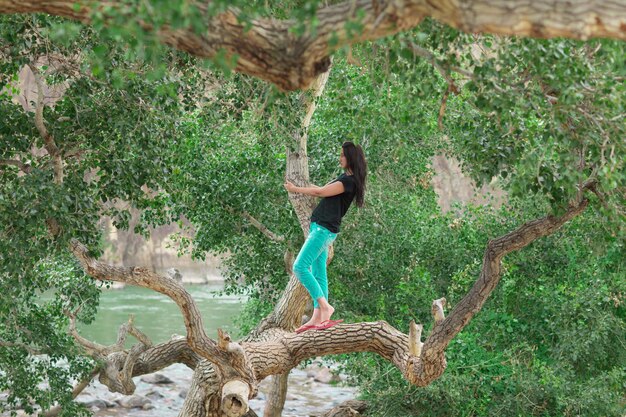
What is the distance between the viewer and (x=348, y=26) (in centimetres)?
→ 384

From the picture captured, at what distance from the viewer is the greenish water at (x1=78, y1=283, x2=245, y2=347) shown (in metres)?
23.0

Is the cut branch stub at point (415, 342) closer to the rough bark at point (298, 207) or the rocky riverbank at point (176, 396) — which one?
the rough bark at point (298, 207)

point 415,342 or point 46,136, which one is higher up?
point 46,136

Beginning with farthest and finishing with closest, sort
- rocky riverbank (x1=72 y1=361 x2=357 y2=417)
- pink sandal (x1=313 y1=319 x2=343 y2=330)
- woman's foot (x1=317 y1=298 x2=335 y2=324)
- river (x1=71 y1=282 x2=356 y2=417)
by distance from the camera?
river (x1=71 y1=282 x2=356 y2=417), rocky riverbank (x1=72 y1=361 x2=357 y2=417), pink sandal (x1=313 y1=319 x2=343 y2=330), woman's foot (x1=317 y1=298 x2=335 y2=324)

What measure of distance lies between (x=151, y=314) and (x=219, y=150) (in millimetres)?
16734

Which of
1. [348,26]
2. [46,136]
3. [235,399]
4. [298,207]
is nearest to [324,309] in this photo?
[235,399]

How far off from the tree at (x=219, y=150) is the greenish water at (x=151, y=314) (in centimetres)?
998

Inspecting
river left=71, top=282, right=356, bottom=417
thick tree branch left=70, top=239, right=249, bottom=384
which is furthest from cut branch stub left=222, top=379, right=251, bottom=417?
river left=71, top=282, right=356, bottom=417

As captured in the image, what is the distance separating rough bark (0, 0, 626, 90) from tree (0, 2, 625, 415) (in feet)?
0.04

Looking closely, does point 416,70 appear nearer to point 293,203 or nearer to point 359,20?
point 359,20

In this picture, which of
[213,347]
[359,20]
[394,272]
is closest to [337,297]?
[394,272]

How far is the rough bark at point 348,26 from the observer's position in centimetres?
396

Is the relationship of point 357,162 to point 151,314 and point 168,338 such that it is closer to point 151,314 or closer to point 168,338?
point 168,338

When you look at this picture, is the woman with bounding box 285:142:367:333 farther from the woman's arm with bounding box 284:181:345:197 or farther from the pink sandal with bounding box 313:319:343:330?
the pink sandal with bounding box 313:319:343:330
